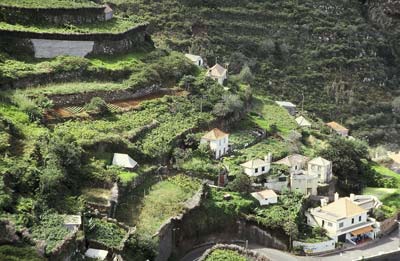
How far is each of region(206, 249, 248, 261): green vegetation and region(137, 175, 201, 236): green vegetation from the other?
10.1ft

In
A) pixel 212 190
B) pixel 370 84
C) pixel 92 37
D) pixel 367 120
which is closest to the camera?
pixel 212 190

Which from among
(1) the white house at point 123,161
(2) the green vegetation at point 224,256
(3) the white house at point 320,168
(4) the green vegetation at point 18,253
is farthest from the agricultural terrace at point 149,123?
(4) the green vegetation at point 18,253

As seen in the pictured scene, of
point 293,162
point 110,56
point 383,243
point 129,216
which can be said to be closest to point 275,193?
point 293,162

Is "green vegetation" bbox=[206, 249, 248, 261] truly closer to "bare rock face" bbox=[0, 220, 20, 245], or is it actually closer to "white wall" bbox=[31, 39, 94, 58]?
"bare rock face" bbox=[0, 220, 20, 245]

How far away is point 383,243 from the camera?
155ft

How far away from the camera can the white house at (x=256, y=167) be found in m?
47.6

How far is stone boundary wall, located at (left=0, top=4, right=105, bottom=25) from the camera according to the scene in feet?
174

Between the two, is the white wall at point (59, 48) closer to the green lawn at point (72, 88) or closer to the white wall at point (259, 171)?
the green lawn at point (72, 88)

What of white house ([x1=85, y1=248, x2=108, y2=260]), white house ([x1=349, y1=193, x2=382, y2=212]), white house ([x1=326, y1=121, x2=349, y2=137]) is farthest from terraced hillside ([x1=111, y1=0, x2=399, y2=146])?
white house ([x1=85, y1=248, x2=108, y2=260])

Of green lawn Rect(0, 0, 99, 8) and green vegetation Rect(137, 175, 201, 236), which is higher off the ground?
green lawn Rect(0, 0, 99, 8)

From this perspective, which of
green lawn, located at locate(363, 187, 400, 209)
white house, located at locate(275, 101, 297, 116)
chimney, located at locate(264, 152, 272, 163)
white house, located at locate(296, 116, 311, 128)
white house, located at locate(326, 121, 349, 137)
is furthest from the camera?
white house, located at locate(275, 101, 297, 116)

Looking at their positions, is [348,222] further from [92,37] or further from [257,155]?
[92,37]

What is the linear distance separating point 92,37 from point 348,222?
70.7ft

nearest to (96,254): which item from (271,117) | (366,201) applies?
(366,201)
